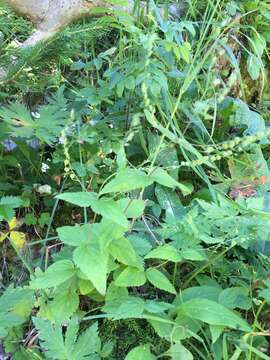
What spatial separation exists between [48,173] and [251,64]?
36.9 inches

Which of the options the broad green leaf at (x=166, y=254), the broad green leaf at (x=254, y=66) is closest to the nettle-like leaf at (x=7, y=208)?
the broad green leaf at (x=166, y=254)

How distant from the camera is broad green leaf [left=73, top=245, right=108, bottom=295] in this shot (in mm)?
914

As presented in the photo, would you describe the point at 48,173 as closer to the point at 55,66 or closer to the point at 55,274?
the point at 55,66

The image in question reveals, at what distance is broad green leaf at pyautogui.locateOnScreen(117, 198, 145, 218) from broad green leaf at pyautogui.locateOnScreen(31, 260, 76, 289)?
0.55ft

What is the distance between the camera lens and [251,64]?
1.88 meters

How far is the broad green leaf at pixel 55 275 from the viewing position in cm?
98

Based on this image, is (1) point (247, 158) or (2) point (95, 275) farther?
(1) point (247, 158)

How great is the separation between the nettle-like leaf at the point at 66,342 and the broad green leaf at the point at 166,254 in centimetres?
20

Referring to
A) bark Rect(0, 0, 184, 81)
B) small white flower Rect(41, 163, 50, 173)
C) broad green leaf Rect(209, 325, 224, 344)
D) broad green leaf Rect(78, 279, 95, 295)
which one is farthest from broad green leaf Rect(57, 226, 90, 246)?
bark Rect(0, 0, 184, 81)

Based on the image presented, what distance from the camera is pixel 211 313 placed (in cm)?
98

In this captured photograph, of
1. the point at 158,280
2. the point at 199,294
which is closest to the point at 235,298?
the point at 199,294

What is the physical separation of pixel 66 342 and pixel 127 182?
0.35m

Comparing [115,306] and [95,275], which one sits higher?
[95,275]

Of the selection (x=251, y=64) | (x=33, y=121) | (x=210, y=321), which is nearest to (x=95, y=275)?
(x=210, y=321)
